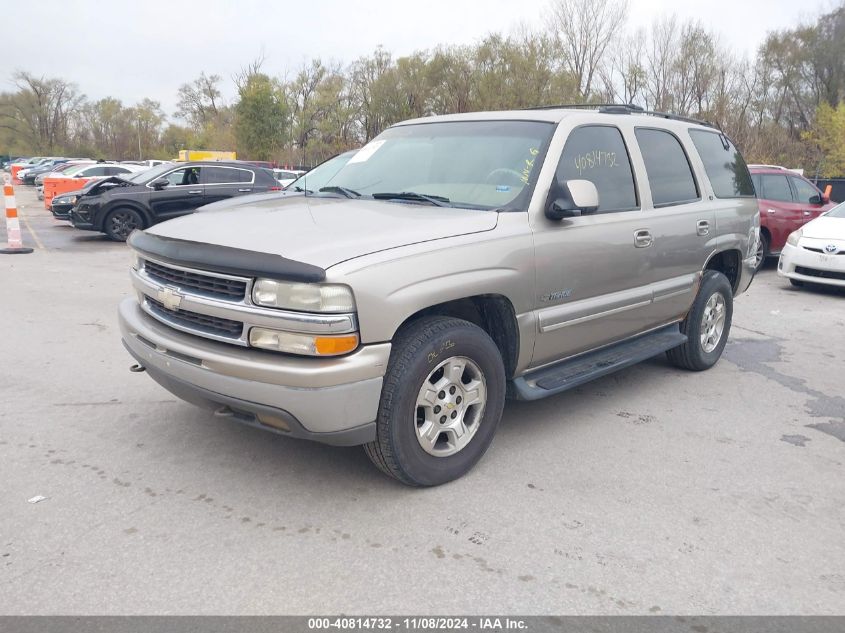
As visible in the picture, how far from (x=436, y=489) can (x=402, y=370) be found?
28.5 inches

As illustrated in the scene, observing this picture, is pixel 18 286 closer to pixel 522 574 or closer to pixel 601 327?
pixel 601 327

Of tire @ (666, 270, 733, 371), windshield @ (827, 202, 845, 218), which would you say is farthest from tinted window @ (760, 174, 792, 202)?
tire @ (666, 270, 733, 371)

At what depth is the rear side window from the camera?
16.1 feet

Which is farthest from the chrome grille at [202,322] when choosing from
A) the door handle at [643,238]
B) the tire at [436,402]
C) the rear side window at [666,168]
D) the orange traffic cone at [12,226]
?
the orange traffic cone at [12,226]

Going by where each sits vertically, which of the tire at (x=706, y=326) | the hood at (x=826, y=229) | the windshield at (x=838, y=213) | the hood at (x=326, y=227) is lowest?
the tire at (x=706, y=326)

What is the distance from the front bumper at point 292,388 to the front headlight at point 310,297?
218 mm

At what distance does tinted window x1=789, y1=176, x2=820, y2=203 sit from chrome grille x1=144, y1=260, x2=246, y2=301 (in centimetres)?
1150

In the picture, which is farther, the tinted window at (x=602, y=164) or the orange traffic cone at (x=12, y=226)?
the orange traffic cone at (x=12, y=226)

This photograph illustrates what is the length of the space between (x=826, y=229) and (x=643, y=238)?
6.66 m

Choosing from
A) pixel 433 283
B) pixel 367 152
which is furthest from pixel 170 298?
pixel 367 152

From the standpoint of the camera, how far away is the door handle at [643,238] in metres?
4.55

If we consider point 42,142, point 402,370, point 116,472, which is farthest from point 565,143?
point 42,142

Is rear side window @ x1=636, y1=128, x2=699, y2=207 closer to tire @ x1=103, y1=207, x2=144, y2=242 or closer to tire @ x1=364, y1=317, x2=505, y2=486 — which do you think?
tire @ x1=364, y1=317, x2=505, y2=486

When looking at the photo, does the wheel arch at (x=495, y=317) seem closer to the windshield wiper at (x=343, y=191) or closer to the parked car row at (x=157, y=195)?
the windshield wiper at (x=343, y=191)
